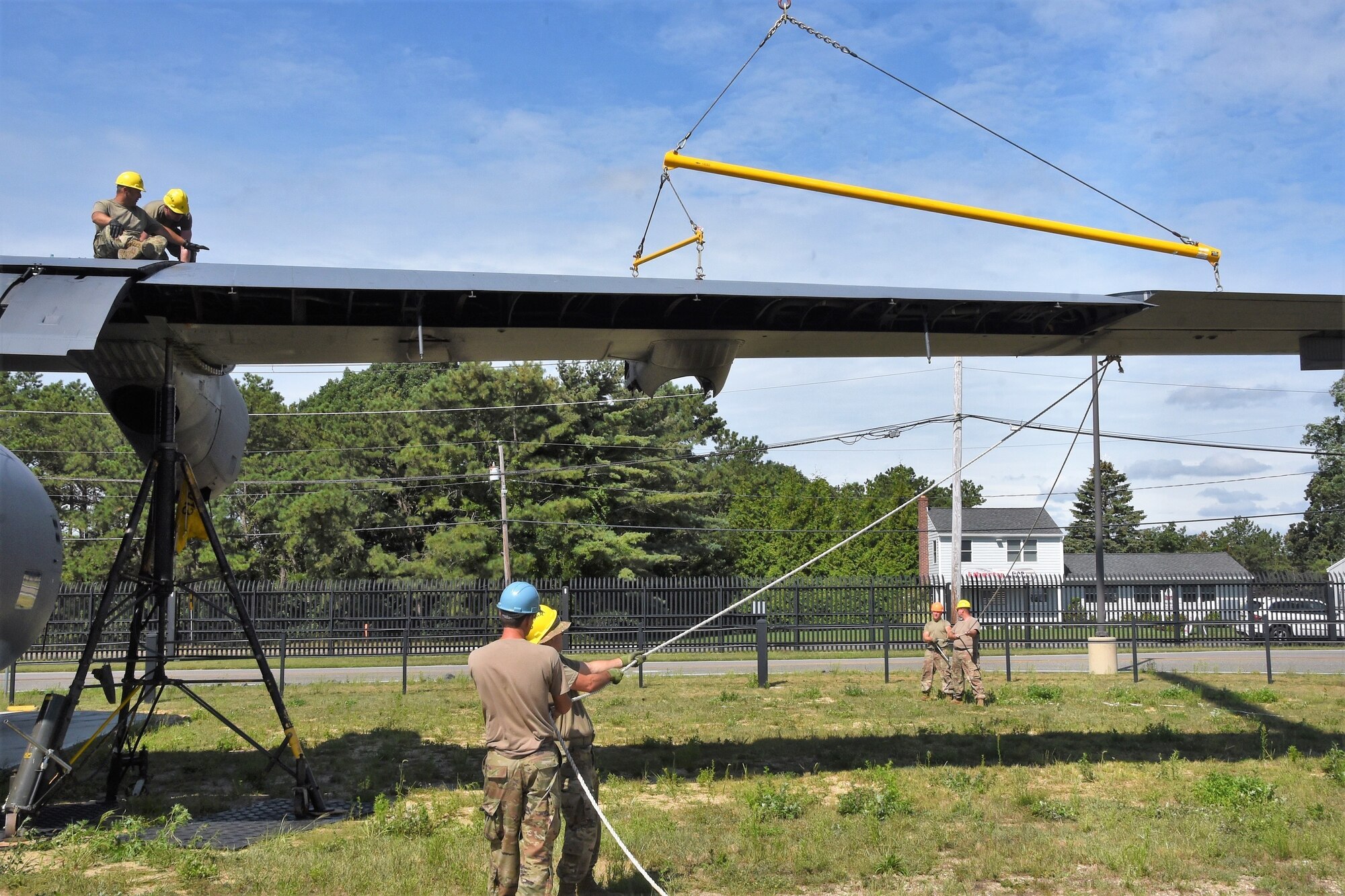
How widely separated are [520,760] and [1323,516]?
99.9m

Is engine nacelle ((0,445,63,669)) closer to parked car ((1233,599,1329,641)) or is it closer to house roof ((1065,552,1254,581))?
parked car ((1233,599,1329,641))

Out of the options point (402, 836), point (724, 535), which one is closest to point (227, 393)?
point (402, 836)

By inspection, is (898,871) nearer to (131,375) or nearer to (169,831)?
(169,831)

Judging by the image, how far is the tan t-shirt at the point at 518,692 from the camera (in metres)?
6.09

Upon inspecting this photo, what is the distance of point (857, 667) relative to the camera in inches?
1064

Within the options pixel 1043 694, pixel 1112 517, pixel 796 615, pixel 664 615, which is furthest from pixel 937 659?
pixel 1112 517

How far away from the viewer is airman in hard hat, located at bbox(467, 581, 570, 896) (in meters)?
6.01

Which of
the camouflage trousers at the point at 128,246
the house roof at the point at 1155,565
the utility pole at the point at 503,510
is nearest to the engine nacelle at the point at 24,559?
the camouflage trousers at the point at 128,246

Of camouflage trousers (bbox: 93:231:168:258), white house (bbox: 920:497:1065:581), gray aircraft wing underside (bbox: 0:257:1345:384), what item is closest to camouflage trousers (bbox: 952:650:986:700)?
gray aircraft wing underside (bbox: 0:257:1345:384)

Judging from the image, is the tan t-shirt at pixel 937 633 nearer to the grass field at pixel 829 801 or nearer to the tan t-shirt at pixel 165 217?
the grass field at pixel 829 801

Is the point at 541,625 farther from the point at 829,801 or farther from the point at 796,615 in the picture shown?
the point at 796,615

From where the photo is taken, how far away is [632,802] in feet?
32.3

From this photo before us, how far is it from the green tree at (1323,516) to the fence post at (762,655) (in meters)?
56.9

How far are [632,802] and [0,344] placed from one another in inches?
261
